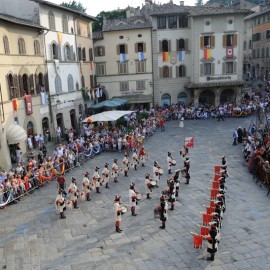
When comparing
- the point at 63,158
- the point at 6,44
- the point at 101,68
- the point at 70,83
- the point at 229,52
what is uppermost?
the point at 6,44

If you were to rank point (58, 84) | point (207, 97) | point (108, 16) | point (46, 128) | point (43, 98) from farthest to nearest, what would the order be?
1. point (108, 16)
2. point (207, 97)
3. point (58, 84)
4. point (46, 128)
5. point (43, 98)

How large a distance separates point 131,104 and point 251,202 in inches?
1254

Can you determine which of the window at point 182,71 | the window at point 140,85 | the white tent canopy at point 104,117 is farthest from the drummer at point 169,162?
the window at point 182,71

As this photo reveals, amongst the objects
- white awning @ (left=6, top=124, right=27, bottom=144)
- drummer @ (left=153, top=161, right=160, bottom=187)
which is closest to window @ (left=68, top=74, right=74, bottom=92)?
white awning @ (left=6, top=124, right=27, bottom=144)

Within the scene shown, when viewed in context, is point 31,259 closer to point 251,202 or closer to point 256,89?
point 251,202

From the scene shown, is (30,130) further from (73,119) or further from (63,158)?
(73,119)

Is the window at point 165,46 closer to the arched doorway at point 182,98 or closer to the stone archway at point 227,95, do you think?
the arched doorway at point 182,98

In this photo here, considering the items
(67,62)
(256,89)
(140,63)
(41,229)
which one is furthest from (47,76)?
(256,89)

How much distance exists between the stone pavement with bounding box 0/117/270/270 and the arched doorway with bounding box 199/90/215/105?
87.8 feet

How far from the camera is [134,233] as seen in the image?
584 inches

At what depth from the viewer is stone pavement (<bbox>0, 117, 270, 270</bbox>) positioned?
12711 millimetres

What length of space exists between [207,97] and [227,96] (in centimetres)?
273

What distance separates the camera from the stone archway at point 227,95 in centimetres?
4741

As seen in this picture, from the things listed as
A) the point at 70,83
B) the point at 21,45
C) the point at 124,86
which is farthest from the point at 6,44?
the point at 124,86
